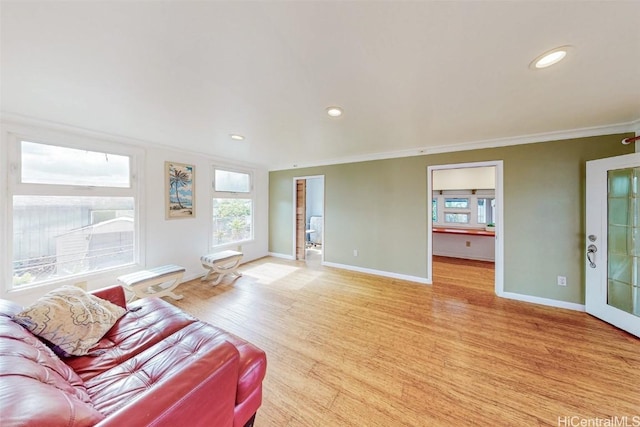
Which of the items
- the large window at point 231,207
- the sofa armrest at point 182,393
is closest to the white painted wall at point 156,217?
the large window at point 231,207

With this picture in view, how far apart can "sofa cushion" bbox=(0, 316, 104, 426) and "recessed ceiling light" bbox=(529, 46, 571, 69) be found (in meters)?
2.78

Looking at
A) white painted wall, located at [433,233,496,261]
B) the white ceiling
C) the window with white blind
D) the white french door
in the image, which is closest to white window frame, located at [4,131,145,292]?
the white ceiling

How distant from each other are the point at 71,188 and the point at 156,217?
3.10 feet

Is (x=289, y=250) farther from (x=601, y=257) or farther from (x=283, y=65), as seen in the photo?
(x=601, y=257)

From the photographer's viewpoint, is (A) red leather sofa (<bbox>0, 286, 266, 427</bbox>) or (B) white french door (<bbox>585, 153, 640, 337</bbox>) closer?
(A) red leather sofa (<bbox>0, 286, 266, 427</bbox>)

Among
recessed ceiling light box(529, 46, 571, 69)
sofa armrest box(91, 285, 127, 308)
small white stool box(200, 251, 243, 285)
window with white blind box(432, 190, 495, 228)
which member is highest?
recessed ceiling light box(529, 46, 571, 69)

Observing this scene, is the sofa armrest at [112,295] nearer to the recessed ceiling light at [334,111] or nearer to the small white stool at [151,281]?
the small white stool at [151,281]

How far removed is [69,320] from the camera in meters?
1.33

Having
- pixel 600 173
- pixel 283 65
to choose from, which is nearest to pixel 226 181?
pixel 283 65

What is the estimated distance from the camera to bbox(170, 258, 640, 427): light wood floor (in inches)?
54.5

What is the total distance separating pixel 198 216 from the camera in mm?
3891

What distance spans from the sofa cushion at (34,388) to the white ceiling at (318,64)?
1.58 metres

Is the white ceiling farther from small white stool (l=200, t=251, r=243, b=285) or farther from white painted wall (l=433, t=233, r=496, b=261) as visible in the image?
white painted wall (l=433, t=233, r=496, b=261)

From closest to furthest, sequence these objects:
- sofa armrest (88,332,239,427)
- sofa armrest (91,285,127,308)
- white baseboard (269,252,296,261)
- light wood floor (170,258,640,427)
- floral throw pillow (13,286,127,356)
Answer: sofa armrest (88,332,239,427)
floral throw pillow (13,286,127,356)
light wood floor (170,258,640,427)
sofa armrest (91,285,127,308)
white baseboard (269,252,296,261)
